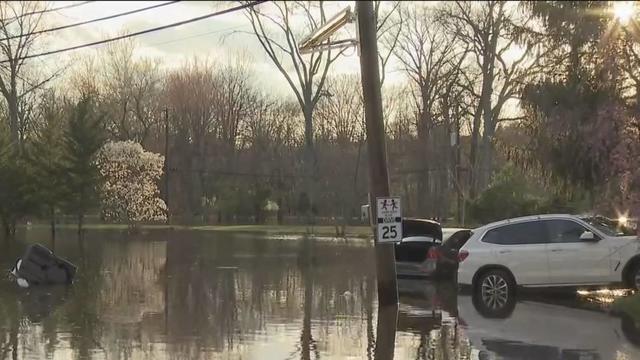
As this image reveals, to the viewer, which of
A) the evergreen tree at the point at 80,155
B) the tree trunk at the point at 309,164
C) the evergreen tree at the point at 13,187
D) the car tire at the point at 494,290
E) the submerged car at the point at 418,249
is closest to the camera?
the car tire at the point at 494,290

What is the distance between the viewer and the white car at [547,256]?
13953mm

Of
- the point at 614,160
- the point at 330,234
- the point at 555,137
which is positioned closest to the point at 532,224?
the point at 555,137

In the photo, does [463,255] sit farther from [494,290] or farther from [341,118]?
[341,118]

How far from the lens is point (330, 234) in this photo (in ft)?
167

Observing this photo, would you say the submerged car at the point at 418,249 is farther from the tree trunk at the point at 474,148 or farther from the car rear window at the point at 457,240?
the tree trunk at the point at 474,148

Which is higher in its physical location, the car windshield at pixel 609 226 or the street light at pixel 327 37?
the street light at pixel 327 37

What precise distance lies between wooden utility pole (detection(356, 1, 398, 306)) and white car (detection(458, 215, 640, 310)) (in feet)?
7.33

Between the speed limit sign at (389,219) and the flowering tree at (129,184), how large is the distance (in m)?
35.0

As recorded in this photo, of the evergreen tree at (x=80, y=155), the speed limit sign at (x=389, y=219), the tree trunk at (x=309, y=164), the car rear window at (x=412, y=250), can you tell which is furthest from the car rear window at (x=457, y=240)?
the tree trunk at (x=309, y=164)

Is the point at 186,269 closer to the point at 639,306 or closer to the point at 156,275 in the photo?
the point at 156,275

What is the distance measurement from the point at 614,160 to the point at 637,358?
3.68 meters

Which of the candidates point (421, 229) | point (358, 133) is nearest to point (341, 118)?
point (358, 133)

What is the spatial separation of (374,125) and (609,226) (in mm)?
Answer: 5235

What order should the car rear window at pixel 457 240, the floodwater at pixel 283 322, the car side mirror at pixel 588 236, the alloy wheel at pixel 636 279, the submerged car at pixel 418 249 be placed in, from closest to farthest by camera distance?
the floodwater at pixel 283 322
the alloy wheel at pixel 636 279
the car side mirror at pixel 588 236
the car rear window at pixel 457 240
the submerged car at pixel 418 249
